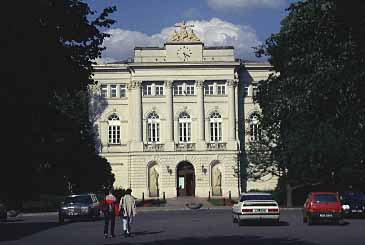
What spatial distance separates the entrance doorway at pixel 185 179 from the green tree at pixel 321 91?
3731 cm

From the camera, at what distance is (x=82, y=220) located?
46.8 metres

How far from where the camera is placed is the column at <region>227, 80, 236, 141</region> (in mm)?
99062

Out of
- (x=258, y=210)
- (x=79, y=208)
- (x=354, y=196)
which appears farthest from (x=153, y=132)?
(x=258, y=210)

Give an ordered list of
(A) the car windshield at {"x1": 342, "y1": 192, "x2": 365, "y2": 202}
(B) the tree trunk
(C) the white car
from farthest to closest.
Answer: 1. (B) the tree trunk
2. (A) the car windshield at {"x1": 342, "y1": 192, "x2": 365, "y2": 202}
3. (C) the white car

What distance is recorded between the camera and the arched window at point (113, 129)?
330ft

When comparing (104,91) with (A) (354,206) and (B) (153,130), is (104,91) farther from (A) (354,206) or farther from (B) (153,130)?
(A) (354,206)

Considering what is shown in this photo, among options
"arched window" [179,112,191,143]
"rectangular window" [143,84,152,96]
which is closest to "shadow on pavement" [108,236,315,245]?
"arched window" [179,112,191,143]

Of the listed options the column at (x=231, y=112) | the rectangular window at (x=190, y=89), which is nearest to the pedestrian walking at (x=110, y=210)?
the column at (x=231, y=112)

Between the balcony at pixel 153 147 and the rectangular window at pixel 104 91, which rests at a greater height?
the rectangular window at pixel 104 91

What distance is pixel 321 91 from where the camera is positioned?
3069cm

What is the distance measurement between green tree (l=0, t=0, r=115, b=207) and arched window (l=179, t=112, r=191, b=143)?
84.1 meters

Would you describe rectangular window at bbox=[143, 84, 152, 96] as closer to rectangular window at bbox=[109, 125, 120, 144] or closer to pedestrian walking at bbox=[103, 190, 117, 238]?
rectangular window at bbox=[109, 125, 120, 144]

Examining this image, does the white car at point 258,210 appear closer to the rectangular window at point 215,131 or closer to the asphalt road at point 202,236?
the asphalt road at point 202,236

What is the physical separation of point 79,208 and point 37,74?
3215 centimetres
